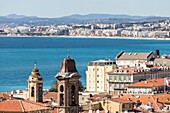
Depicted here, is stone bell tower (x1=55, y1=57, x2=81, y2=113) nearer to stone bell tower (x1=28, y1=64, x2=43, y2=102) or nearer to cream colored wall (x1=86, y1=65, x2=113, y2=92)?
stone bell tower (x1=28, y1=64, x2=43, y2=102)

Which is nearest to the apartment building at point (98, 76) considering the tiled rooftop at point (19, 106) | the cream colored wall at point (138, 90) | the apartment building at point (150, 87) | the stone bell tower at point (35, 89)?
the cream colored wall at point (138, 90)

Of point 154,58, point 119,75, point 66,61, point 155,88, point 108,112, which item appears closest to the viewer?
point 66,61

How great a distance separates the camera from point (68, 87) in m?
25.4

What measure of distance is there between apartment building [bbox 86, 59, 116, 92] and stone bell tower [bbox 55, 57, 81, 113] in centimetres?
4299

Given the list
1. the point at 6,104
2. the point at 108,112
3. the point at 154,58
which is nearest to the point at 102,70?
the point at 154,58

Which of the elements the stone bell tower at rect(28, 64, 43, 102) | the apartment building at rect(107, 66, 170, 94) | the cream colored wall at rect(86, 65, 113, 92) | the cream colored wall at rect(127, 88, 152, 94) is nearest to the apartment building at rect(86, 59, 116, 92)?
the cream colored wall at rect(86, 65, 113, 92)

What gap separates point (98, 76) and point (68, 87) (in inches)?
1805

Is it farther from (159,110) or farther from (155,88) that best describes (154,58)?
(159,110)

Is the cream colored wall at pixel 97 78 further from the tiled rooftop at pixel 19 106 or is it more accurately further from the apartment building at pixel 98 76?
the tiled rooftop at pixel 19 106

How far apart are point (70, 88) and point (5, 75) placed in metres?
69.9

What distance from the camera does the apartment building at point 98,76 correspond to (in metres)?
69.6

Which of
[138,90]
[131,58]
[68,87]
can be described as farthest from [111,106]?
[131,58]

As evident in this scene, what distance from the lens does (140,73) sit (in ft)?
224

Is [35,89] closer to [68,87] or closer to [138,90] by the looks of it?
[68,87]
